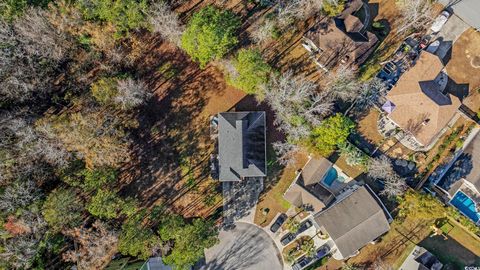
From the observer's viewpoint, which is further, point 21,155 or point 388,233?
point 388,233

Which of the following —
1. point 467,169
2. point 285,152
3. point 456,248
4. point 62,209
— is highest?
point 467,169

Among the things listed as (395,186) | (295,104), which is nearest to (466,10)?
(395,186)

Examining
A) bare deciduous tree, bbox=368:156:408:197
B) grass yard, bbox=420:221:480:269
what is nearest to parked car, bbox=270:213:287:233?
bare deciduous tree, bbox=368:156:408:197

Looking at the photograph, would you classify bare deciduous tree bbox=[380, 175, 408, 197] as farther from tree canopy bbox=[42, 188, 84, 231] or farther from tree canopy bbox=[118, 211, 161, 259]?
tree canopy bbox=[42, 188, 84, 231]

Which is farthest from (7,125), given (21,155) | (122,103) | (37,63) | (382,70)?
(382,70)

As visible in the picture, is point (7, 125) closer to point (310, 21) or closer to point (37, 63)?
point (37, 63)

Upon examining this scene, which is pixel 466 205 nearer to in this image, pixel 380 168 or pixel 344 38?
pixel 380 168
